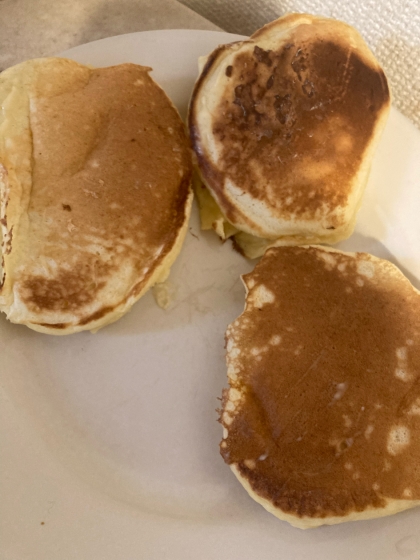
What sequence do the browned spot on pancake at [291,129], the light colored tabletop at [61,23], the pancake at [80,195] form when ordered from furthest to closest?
the light colored tabletop at [61,23], the browned spot on pancake at [291,129], the pancake at [80,195]

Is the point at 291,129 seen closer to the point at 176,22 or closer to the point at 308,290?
the point at 308,290

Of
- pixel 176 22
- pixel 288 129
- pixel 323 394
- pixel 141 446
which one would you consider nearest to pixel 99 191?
pixel 288 129

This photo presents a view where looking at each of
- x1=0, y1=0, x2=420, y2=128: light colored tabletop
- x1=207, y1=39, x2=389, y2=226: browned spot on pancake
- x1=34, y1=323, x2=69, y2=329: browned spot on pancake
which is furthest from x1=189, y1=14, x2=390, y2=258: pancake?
x1=34, y1=323, x2=69, y2=329: browned spot on pancake

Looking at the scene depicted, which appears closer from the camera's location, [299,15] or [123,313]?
[123,313]

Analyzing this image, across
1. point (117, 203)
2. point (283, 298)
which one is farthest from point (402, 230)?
point (117, 203)

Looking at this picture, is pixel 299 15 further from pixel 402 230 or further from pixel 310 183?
pixel 402 230

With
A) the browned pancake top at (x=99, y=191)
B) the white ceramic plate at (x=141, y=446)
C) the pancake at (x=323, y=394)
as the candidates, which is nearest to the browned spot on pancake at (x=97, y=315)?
the browned pancake top at (x=99, y=191)

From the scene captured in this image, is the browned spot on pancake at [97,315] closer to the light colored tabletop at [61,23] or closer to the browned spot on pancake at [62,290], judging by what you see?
the browned spot on pancake at [62,290]
